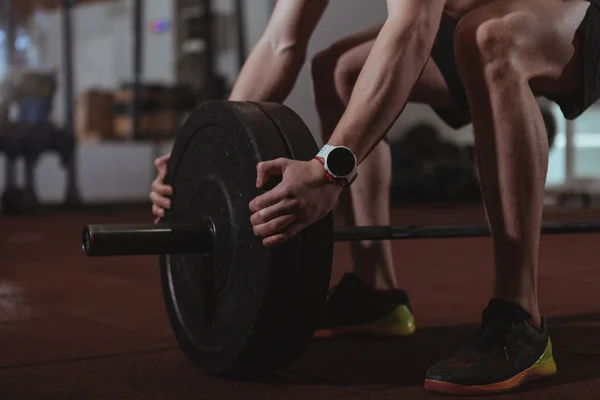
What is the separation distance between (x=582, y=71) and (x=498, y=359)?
17.8 inches

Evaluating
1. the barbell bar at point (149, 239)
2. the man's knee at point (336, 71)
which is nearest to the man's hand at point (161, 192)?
the barbell bar at point (149, 239)

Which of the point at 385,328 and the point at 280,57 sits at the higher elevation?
the point at 280,57

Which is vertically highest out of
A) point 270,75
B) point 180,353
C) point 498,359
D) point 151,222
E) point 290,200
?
point 270,75

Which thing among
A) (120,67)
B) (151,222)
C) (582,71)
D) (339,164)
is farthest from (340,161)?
(120,67)

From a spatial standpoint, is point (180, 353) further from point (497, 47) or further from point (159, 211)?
point (497, 47)

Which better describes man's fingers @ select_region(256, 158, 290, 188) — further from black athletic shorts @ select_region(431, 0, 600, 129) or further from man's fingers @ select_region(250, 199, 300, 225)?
black athletic shorts @ select_region(431, 0, 600, 129)

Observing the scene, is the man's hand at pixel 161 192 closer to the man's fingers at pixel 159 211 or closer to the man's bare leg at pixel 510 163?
the man's fingers at pixel 159 211

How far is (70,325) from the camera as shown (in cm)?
159

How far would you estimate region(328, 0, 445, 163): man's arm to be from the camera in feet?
3.22

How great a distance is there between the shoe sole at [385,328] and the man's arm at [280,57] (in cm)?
41

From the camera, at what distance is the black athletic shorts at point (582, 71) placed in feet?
3.77

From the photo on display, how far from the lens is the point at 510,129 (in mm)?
1064

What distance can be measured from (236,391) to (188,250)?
193mm

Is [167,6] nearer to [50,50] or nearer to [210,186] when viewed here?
[50,50]
